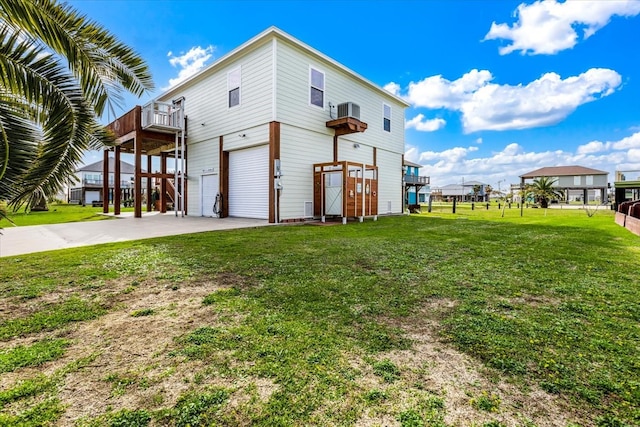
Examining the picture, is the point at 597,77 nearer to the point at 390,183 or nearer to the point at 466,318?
the point at 390,183

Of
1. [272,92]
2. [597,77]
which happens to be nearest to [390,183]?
[272,92]

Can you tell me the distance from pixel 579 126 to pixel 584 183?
27.2m

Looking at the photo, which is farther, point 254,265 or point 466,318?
point 254,265

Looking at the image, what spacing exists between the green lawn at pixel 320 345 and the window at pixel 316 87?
32.8ft

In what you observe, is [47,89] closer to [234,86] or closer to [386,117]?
[234,86]

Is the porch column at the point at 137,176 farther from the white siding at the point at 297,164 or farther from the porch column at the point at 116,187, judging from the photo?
the white siding at the point at 297,164

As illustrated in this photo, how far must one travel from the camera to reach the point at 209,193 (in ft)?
49.1

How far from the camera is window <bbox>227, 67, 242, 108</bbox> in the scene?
506 inches

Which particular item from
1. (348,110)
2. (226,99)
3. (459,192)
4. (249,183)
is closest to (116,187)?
(226,99)

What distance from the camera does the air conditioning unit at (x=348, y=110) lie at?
1299 centimetres

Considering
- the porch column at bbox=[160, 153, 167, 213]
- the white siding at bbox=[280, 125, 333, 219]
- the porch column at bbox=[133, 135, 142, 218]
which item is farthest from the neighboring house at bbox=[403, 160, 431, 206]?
the porch column at bbox=[133, 135, 142, 218]

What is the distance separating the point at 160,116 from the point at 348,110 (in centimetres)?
909

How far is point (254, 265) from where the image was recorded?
15.3 feet

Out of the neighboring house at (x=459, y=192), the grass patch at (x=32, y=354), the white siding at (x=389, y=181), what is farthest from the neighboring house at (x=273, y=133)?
the neighboring house at (x=459, y=192)
